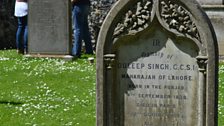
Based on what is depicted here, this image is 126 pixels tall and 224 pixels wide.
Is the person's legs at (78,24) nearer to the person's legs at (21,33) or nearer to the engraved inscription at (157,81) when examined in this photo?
the person's legs at (21,33)

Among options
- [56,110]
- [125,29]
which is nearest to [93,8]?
[56,110]

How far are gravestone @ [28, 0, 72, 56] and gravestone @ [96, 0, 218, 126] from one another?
30.5 feet

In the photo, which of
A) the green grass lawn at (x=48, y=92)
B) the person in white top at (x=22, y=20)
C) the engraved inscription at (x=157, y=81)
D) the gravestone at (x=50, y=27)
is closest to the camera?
the engraved inscription at (x=157, y=81)

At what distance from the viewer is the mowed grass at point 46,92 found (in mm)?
10109

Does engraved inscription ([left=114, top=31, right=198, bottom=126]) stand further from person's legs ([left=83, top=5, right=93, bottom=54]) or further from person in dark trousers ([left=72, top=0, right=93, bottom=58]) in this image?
person's legs ([left=83, top=5, right=93, bottom=54])

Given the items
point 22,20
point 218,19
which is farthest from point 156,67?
point 22,20

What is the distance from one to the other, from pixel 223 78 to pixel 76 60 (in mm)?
4103

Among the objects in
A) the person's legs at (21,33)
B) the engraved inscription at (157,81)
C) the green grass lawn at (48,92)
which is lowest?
the green grass lawn at (48,92)

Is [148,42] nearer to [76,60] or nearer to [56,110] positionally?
[56,110]

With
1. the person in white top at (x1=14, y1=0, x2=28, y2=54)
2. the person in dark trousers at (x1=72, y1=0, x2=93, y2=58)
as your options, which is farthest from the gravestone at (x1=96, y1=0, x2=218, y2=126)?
the person in white top at (x1=14, y1=0, x2=28, y2=54)

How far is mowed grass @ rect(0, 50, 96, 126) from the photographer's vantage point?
1011 cm

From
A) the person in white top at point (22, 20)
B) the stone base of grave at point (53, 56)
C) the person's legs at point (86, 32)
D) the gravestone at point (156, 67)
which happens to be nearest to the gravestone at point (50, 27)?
the stone base of grave at point (53, 56)

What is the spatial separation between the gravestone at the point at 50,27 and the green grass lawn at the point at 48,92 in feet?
1.16

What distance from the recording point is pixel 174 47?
23.3 feet
